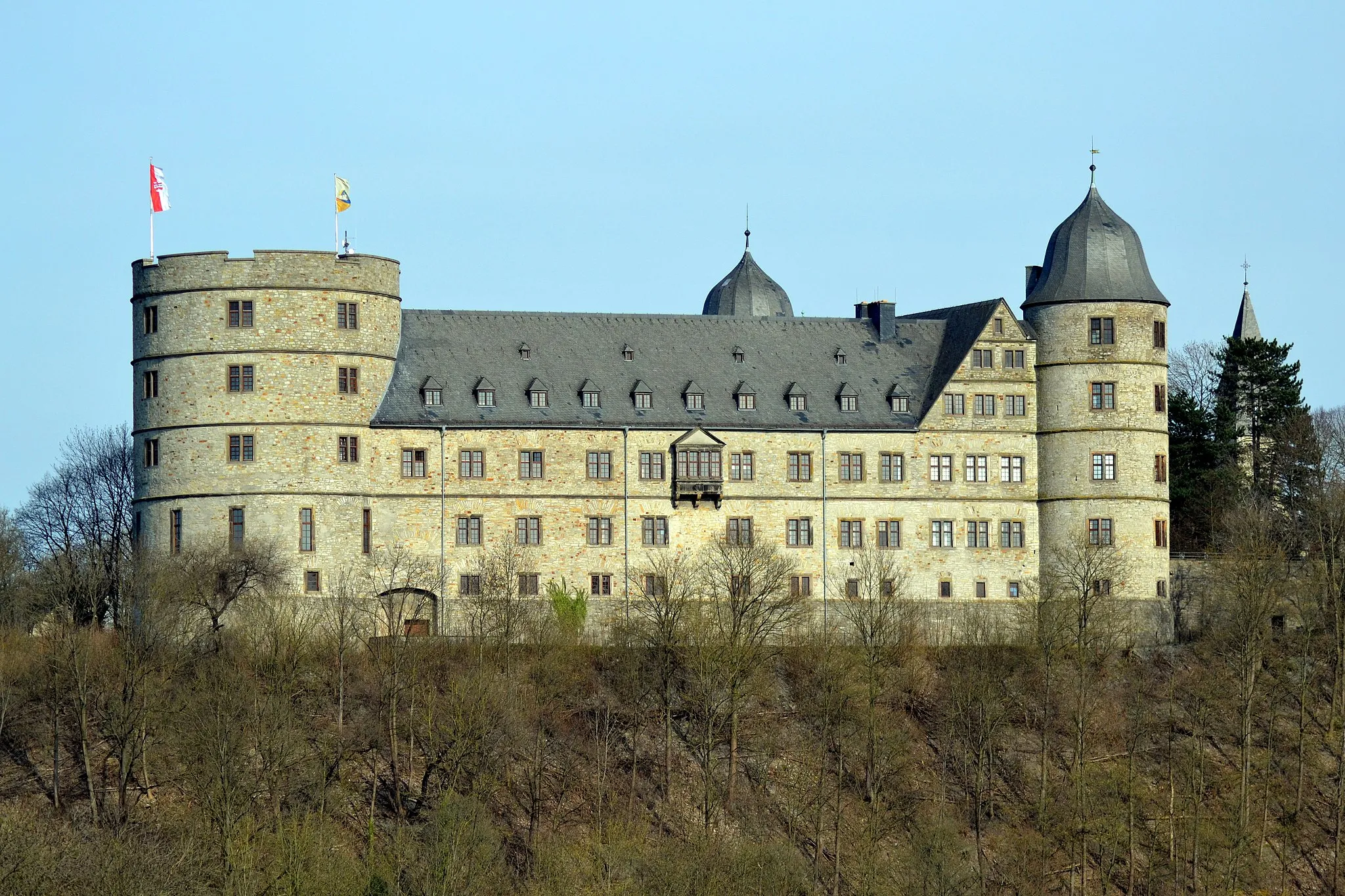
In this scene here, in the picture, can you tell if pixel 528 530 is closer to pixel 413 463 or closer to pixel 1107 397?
pixel 413 463

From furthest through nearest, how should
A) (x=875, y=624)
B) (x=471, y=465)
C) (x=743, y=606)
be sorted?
(x=471, y=465) < (x=875, y=624) < (x=743, y=606)

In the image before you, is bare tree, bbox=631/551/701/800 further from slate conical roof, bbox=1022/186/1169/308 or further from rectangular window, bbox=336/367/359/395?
slate conical roof, bbox=1022/186/1169/308

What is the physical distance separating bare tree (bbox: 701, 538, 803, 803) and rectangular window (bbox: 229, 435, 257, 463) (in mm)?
15349

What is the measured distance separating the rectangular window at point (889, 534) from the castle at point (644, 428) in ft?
0.26

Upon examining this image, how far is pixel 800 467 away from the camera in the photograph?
8962 centimetres

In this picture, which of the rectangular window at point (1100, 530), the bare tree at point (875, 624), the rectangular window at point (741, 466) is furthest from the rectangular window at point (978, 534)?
the rectangular window at point (741, 466)

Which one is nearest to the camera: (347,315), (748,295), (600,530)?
(347,315)

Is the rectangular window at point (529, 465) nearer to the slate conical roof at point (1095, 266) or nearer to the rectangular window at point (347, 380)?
the rectangular window at point (347, 380)

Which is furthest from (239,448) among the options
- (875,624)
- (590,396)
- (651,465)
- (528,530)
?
(875,624)

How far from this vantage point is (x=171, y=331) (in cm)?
8594

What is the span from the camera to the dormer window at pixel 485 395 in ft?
288

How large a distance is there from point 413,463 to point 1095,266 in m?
24.4

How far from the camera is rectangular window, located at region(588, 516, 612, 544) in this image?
3455 inches

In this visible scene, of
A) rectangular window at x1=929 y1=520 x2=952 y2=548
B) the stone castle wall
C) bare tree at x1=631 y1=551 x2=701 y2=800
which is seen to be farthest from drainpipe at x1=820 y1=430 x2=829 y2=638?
bare tree at x1=631 y1=551 x2=701 y2=800
